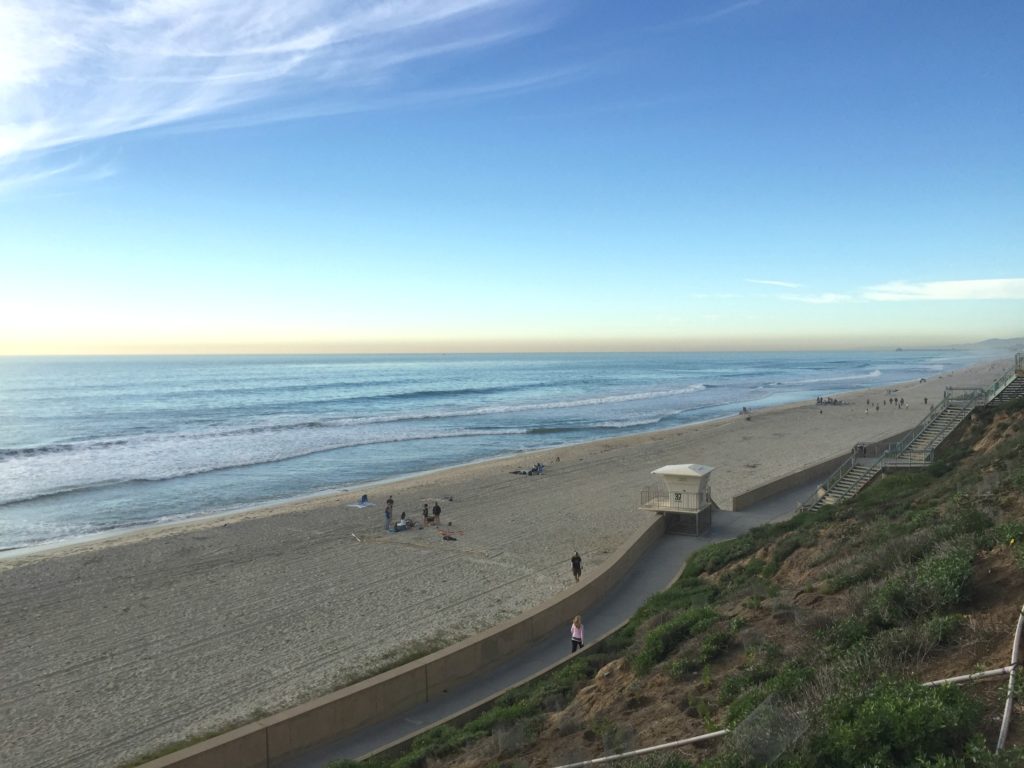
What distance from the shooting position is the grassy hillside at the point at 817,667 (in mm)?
4781

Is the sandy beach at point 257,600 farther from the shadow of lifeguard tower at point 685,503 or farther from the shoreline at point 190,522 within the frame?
the shadow of lifeguard tower at point 685,503

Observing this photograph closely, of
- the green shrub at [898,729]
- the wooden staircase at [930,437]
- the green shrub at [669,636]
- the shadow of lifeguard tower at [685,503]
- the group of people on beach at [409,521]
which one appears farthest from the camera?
the group of people on beach at [409,521]

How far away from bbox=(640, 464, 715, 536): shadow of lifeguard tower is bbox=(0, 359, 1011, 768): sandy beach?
2.29 meters

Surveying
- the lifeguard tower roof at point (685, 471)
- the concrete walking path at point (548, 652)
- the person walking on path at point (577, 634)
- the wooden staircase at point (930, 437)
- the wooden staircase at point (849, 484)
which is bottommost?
the concrete walking path at point (548, 652)

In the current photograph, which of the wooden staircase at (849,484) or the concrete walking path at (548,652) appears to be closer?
the concrete walking path at (548,652)

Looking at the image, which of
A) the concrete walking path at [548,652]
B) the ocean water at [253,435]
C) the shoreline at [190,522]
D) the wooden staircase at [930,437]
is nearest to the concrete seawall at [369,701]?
the concrete walking path at [548,652]

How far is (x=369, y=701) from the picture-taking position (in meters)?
9.45

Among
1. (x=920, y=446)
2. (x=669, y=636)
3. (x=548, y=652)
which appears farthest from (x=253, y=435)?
(x=669, y=636)

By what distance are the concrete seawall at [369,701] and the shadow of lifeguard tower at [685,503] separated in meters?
5.68

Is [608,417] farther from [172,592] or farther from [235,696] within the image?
[235,696]

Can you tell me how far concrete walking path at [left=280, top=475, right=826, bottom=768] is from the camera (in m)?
8.96

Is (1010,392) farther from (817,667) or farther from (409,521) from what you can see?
(817,667)

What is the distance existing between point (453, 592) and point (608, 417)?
45983 mm

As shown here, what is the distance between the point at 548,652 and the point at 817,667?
19.2 ft
